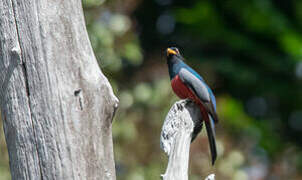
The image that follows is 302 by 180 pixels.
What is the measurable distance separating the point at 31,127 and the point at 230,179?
442 cm

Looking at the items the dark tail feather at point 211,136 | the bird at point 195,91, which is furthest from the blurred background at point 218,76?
the dark tail feather at point 211,136

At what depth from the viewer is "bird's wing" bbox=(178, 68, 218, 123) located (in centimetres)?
445

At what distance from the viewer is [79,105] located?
3.19m

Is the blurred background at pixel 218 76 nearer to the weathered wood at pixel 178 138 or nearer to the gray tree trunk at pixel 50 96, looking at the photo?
the weathered wood at pixel 178 138

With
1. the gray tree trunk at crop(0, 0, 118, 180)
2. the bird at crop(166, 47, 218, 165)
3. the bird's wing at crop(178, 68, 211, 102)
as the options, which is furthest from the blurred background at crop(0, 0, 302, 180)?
the gray tree trunk at crop(0, 0, 118, 180)

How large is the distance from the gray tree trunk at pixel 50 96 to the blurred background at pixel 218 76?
11.6 feet

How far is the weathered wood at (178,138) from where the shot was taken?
339 cm

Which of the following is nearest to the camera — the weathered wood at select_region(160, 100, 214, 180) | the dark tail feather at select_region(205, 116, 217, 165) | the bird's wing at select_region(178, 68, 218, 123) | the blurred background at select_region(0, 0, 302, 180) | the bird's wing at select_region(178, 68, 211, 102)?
the weathered wood at select_region(160, 100, 214, 180)

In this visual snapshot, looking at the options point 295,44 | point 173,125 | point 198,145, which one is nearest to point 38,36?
point 173,125

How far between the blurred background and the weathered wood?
323 centimetres

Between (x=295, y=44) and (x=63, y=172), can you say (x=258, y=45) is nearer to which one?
(x=295, y=44)

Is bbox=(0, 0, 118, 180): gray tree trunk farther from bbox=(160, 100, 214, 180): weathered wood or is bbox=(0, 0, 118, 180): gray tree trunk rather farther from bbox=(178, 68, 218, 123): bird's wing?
bbox=(178, 68, 218, 123): bird's wing

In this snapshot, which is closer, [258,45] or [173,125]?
[173,125]

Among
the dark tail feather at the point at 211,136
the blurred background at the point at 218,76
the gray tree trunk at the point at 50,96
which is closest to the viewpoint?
the gray tree trunk at the point at 50,96
